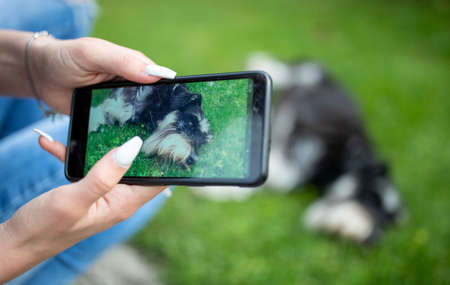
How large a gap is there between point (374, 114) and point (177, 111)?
2398 millimetres

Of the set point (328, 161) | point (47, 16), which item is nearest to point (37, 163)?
point (47, 16)

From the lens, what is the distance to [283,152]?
268cm

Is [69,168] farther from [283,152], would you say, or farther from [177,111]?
[283,152]

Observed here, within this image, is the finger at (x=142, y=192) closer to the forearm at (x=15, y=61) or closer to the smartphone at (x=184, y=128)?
the smartphone at (x=184, y=128)

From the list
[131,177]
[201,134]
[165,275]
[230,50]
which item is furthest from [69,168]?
[230,50]

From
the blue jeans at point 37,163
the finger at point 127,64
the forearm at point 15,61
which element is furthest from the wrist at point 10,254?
the forearm at point 15,61

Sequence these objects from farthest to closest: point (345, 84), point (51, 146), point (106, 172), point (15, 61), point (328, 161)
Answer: point (345, 84) → point (328, 161) → point (15, 61) → point (51, 146) → point (106, 172)

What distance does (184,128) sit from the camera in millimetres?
1079

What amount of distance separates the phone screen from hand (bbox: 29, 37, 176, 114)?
0.24ft

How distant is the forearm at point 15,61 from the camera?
1332 mm

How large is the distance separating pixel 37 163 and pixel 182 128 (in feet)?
1.92

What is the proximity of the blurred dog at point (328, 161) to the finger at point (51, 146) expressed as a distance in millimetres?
1169

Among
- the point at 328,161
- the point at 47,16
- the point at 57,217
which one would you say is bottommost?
the point at 57,217

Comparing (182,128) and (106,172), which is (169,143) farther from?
(106,172)
